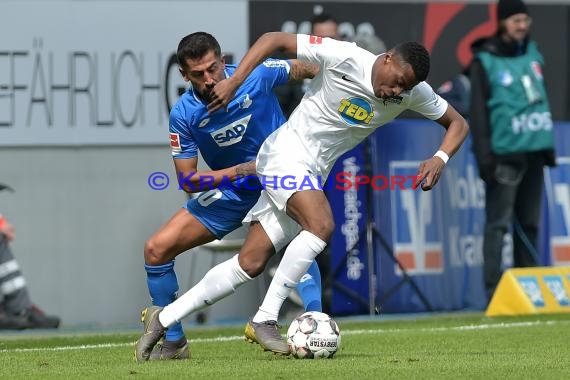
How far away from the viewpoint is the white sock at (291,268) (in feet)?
28.9

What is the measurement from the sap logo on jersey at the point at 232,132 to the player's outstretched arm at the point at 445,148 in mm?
1220

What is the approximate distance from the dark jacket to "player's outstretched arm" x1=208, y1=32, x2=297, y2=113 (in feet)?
18.5

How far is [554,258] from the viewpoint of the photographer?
52.0 feet

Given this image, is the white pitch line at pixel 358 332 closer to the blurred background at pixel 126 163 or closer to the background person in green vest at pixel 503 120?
the background person in green vest at pixel 503 120

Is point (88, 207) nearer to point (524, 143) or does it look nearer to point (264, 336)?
point (524, 143)

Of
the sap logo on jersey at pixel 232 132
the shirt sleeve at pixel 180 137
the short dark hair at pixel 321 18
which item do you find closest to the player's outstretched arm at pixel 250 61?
the sap logo on jersey at pixel 232 132

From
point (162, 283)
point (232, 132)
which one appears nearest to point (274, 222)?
point (232, 132)

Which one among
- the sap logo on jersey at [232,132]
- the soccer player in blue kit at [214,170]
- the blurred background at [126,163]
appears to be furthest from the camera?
the blurred background at [126,163]

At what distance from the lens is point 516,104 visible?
14.5m

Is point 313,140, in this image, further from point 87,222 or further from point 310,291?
point 87,222

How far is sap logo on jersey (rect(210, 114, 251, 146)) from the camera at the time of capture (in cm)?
961

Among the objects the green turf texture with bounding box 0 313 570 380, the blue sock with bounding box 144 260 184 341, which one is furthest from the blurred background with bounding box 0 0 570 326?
the blue sock with bounding box 144 260 184 341

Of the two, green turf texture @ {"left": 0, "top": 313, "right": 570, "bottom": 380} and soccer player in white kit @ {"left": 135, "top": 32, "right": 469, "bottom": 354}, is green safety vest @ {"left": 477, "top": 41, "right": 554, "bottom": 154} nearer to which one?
green turf texture @ {"left": 0, "top": 313, "right": 570, "bottom": 380}

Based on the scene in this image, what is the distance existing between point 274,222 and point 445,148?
1.14m
